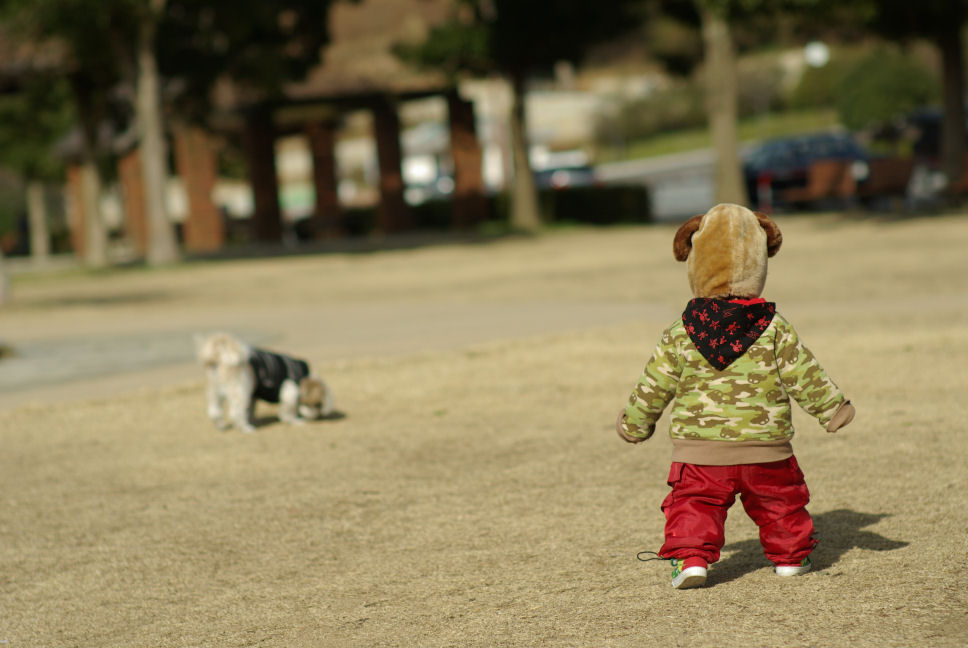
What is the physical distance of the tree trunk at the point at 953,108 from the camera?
2575cm

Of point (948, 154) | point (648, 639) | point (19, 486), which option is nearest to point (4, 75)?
point (948, 154)

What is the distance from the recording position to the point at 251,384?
8.30 meters

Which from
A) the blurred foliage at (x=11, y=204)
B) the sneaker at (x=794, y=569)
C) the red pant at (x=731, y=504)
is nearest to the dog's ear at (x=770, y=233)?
the red pant at (x=731, y=504)

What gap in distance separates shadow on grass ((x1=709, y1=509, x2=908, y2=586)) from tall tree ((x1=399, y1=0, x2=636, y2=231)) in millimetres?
27340

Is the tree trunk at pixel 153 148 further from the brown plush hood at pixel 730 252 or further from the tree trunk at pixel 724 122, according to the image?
the brown plush hood at pixel 730 252

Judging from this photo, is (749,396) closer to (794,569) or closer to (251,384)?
(794,569)

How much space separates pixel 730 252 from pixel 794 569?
3.93ft

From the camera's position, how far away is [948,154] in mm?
26266

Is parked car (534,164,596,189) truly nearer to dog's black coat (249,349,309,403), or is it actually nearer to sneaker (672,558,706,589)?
dog's black coat (249,349,309,403)

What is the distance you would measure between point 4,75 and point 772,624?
97.3 ft

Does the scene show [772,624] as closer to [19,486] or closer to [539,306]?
[19,486]

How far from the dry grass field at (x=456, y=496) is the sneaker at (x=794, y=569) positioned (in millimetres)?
36

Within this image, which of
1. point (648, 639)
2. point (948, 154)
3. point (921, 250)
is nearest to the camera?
point (648, 639)

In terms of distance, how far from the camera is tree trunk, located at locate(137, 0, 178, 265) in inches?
1073
